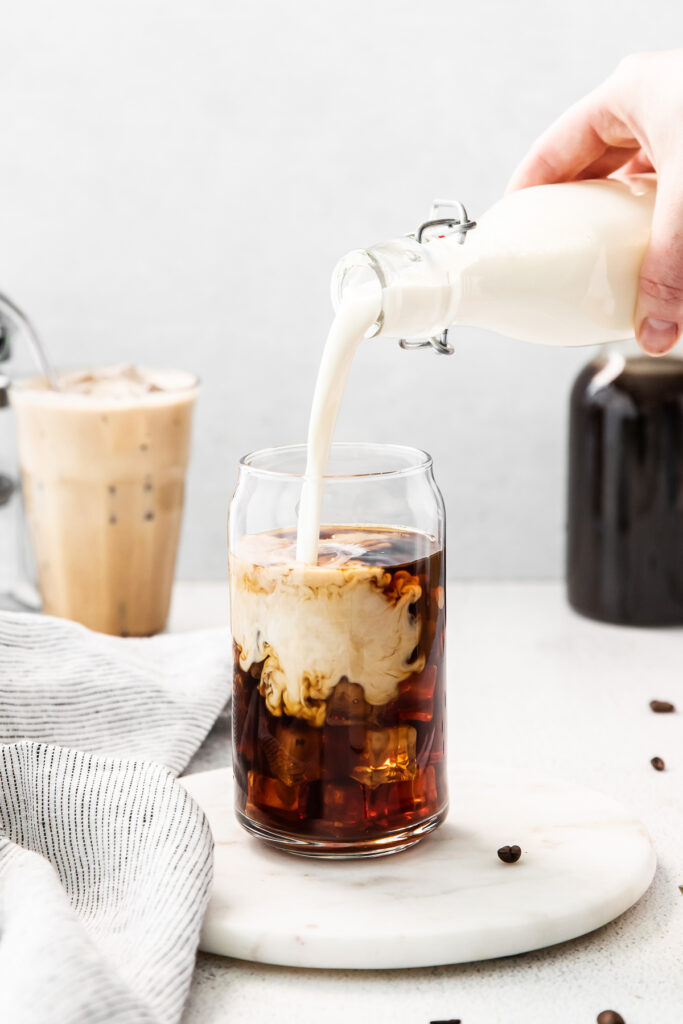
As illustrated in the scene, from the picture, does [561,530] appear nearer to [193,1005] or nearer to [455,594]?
[455,594]

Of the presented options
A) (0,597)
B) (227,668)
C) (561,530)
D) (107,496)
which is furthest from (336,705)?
(561,530)

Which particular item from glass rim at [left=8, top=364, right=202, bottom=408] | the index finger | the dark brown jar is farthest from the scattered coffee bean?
glass rim at [left=8, top=364, right=202, bottom=408]

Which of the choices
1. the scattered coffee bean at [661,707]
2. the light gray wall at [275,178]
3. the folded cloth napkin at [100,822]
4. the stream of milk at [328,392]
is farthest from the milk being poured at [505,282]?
the light gray wall at [275,178]

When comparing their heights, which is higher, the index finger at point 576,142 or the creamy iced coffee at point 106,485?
the index finger at point 576,142

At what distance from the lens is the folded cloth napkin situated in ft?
2.02

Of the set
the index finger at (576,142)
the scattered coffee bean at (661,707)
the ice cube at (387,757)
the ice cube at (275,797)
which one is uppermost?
the index finger at (576,142)

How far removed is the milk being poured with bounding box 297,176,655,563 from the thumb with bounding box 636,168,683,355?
11 mm

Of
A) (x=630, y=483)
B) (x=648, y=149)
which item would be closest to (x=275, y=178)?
(x=630, y=483)

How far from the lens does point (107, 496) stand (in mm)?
1354

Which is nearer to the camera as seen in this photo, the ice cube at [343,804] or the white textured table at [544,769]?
the white textured table at [544,769]

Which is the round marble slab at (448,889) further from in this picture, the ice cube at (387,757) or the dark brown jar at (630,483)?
the dark brown jar at (630,483)

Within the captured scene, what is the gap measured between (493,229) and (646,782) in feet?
1.58

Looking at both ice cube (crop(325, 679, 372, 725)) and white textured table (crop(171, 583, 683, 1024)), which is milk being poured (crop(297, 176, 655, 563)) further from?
white textured table (crop(171, 583, 683, 1024))

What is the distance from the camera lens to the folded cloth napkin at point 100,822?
615 mm
